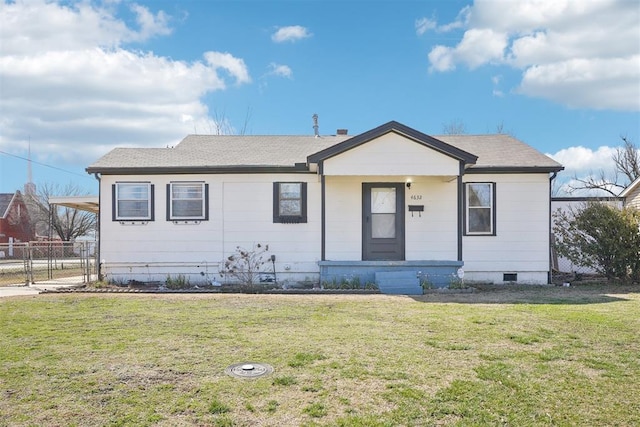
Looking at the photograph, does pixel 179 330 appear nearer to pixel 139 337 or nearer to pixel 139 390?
pixel 139 337

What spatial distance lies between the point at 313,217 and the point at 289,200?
0.77m

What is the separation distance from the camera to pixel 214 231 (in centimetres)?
1212

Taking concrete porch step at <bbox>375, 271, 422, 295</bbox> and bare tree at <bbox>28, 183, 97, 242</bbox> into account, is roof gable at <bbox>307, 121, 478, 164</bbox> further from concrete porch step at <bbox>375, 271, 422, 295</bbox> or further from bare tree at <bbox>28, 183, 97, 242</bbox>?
bare tree at <bbox>28, 183, 97, 242</bbox>

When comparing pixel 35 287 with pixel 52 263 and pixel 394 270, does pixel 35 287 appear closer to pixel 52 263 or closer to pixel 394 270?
pixel 52 263

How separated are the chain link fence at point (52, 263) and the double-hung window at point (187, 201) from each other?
2420 millimetres

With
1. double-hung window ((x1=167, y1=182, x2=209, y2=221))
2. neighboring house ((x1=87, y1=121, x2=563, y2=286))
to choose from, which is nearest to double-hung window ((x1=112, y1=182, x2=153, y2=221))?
neighboring house ((x1=87, y1=121, x2=563, y2=286))

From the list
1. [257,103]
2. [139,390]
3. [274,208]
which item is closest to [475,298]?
[274,208]

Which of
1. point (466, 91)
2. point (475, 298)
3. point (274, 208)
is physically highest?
point (466, 91)

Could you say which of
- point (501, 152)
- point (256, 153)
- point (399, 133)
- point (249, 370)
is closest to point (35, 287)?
point (256, 153)

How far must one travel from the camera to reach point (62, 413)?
3617 mm

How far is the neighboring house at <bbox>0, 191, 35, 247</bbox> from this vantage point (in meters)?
39.9

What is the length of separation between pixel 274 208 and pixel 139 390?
8.20 m

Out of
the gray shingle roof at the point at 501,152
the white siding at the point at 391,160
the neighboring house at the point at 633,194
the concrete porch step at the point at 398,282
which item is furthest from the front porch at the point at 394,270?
the neighboring house at the point at 633,194

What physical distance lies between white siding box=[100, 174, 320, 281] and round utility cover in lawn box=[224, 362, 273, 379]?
734 cm
